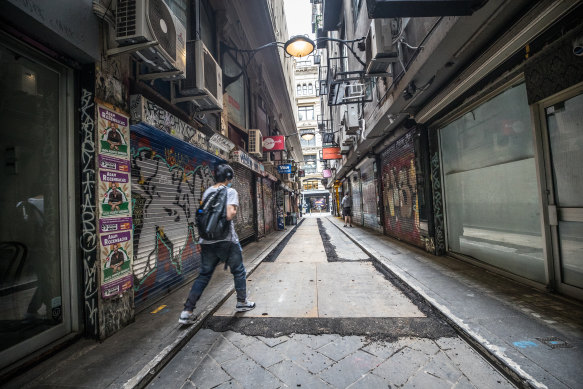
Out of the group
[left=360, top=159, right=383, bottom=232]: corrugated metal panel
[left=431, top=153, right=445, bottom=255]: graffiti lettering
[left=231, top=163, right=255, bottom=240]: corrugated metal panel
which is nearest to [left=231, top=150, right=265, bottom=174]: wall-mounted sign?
[left=231, top=163, right=255, bottom=240]: corrugated metal panel

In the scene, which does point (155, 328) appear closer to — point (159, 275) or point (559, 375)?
point (159, 275)

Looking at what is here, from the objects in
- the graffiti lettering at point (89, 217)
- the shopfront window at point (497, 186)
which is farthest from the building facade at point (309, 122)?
the graffiti lettering at point (89, 217)

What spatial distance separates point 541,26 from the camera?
2.94 metres

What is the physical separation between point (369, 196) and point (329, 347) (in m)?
11.9

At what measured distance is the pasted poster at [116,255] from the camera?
2.80 meters

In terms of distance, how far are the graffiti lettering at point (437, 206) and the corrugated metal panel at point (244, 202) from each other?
5.99m

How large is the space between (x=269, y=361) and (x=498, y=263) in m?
4.93

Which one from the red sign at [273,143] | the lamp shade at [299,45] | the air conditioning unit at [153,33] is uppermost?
the lamp shade at [299,45]

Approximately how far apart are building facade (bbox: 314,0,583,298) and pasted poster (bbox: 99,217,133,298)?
4.35m

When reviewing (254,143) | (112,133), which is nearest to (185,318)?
(112,133)

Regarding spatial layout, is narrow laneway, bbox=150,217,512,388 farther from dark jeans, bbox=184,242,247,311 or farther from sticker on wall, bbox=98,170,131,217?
sticker on wall, bbox=98,170,131,217

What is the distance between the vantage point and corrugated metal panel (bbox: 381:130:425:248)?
7.57m

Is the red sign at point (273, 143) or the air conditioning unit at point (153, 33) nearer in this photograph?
the air conditioning unit at point (153, 33)

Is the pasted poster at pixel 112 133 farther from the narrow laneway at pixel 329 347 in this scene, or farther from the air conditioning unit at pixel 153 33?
the narrow laneway at pixel 329 347
